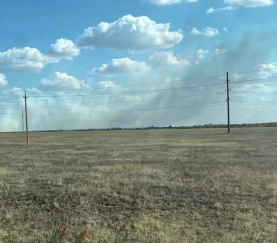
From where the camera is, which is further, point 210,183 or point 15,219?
point 210,183

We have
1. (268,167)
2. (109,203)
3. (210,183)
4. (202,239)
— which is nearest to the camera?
(202,239)

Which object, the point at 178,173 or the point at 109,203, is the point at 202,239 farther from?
the point at 178,173

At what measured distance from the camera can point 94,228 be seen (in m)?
11.0

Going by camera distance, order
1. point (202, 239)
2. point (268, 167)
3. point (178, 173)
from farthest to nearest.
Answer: point (268, 167)
point (178, 173)
point (202, 239)

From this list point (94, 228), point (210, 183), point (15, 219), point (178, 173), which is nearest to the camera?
point (94, 228)

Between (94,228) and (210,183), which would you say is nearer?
(94,228)

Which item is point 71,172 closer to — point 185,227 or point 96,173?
point 96,173

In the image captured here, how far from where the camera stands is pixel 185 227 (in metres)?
11.1

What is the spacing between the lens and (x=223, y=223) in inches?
447

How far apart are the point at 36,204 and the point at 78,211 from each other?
1874mm

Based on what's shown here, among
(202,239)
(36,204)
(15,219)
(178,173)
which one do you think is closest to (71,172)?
(178,173)

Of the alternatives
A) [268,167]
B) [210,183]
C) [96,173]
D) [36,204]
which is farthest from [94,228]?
[268,167]

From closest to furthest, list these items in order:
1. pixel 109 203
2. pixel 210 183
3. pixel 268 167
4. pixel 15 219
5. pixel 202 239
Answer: pixel 202 239 < pixel 15 219 < pixel 109 203 < pixel 210 183 < pixel 268 167

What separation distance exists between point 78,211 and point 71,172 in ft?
29.9
